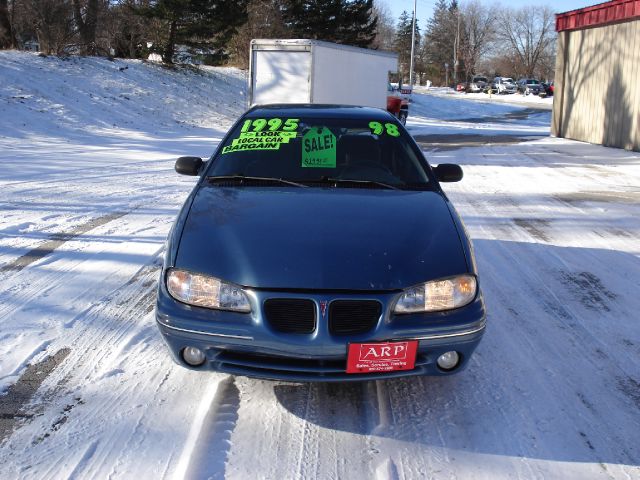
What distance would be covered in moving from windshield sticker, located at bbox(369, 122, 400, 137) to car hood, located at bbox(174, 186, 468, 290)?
0.88 meters

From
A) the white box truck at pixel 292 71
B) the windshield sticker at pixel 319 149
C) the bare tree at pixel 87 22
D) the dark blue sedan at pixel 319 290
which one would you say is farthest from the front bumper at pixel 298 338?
the bare tree at pixel 87 22

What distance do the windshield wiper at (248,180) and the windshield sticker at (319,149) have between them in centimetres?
25

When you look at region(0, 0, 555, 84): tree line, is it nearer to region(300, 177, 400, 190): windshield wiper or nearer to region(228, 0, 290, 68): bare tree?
region(228, 0, 290, 68): bare tree

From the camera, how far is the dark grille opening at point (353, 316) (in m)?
2.91

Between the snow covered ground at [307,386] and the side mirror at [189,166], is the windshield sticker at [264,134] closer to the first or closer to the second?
the side mirror at [189,166]

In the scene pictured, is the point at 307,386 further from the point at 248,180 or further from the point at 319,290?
the point at 248,180

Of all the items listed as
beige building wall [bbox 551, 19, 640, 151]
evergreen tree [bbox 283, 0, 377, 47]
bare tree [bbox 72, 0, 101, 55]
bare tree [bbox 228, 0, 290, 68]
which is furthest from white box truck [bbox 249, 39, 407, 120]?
evergreen tree [bbox 283, 0, 377, 47]

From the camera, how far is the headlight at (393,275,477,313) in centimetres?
300

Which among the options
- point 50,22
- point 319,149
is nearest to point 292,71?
point 50,22

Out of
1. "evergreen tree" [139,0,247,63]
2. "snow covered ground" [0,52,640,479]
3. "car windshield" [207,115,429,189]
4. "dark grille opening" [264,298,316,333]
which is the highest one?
"evergreen tree" [139,0,247,63]

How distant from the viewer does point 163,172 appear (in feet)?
38.4

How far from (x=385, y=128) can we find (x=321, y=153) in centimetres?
63

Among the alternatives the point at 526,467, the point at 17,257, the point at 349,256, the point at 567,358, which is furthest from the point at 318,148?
the point at 17,257

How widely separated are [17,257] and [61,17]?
20503 mm
